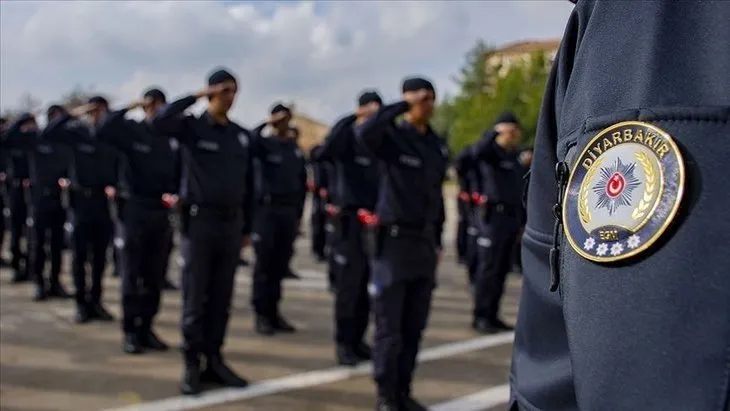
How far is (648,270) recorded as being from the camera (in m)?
0.71

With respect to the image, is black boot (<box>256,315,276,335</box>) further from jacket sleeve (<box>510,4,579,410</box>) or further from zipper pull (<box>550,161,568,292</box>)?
zipper pull (<box>550,161,568,292</box>)

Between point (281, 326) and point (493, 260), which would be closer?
point (281, 326)

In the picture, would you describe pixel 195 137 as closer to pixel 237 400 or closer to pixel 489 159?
pixel 237 400

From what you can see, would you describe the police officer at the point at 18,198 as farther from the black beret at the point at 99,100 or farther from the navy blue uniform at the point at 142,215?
the navy blue uniform at the point at 142,215

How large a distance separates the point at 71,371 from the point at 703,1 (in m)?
4.69

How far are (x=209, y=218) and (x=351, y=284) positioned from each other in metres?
1.40

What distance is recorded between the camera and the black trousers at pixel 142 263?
528 centimetres

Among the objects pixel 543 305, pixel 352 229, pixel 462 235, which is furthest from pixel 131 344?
pixel 462 235

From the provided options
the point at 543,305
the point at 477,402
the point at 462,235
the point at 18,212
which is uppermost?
the point at 543,305

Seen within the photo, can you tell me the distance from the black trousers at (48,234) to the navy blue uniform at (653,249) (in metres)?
6.62

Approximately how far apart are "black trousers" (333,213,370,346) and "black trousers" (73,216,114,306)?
6.65 feet

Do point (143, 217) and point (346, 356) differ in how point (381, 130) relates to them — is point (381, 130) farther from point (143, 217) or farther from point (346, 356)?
point (143, 217)

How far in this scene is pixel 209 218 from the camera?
4465 mm

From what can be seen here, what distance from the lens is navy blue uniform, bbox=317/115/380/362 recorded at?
5289mm
